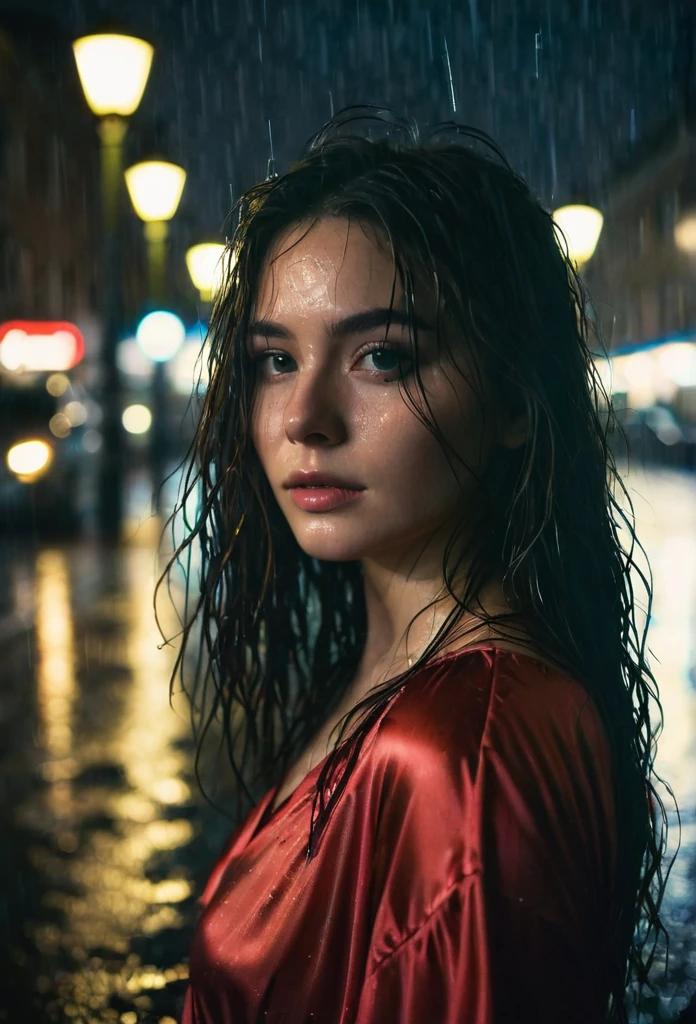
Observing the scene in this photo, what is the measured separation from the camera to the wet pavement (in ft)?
10.9

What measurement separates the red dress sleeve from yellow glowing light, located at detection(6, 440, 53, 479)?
1299 cm

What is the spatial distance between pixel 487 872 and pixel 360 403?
634 mm

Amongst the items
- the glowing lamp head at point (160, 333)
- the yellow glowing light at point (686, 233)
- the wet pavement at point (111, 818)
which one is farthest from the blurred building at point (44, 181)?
the wet pavement at point (111, 818)

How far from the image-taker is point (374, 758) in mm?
1293

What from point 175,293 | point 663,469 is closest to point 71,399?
point 175,293

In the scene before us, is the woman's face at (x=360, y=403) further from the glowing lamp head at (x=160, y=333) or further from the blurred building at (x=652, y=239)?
the blurred building at (x=652, y=239)

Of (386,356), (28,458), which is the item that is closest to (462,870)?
(386,356)

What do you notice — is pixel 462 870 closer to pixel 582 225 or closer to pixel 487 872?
pixel 487 872

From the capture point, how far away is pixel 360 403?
1495 millimetres

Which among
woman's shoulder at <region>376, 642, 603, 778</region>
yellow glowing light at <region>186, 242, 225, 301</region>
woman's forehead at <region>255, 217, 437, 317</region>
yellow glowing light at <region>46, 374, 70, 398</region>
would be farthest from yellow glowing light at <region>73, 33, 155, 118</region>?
woman's shoulder at <region>376, 642, 603, 778</region>

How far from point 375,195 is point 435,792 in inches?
31.0

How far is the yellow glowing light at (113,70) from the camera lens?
8.26 m

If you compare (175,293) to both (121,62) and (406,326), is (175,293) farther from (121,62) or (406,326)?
(406,326)

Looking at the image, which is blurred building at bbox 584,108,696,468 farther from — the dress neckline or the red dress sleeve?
the red dress sleeve
